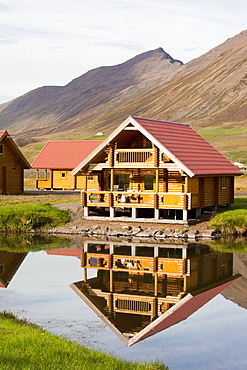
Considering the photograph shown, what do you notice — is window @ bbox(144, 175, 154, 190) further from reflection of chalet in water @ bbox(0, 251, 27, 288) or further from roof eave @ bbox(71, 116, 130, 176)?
reflection of chalet in water @ bbox(0, 251, 27, 288)

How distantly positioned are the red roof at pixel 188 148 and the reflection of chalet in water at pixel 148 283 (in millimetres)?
6557

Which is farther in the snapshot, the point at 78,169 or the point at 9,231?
the point at 78,169

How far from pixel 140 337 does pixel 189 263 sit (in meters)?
10.8

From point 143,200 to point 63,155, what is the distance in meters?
29.2

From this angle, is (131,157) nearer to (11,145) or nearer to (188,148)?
(188,148)

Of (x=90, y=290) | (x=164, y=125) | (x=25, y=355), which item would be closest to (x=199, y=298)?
(x=90, y=290)

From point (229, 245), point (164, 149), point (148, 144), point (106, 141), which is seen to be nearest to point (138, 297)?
point (229, 245)

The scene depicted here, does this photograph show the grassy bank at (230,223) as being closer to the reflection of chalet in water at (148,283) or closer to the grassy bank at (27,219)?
the reflection of chalet in water at (148,283)

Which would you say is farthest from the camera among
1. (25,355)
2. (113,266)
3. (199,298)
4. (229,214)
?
(229,214)

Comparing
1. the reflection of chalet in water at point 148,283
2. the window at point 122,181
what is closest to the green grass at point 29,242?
the reflection of chalet in water at point 148,283

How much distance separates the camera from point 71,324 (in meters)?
15.6

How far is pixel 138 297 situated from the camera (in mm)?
18766

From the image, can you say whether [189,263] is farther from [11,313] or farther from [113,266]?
[11,313]

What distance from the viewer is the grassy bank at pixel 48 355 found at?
10.8m
